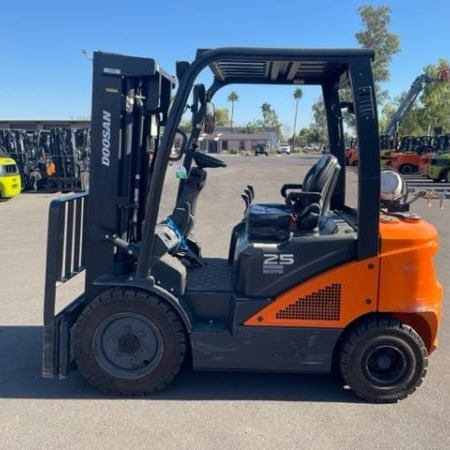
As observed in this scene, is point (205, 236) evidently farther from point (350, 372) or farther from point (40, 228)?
point (350, 372)

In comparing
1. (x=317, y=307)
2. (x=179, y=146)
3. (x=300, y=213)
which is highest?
(x=179, y=146)

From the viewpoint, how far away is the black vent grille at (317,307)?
3.95 meters

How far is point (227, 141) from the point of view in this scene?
9769 centimetres

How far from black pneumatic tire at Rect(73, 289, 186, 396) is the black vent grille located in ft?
2.76

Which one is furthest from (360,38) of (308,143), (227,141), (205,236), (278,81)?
(278,81)

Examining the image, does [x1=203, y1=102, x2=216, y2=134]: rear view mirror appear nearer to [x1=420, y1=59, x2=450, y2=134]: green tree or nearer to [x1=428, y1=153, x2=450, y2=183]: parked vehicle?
[x1=428, y1=153, x2=450, y2=183]: parked vehicle

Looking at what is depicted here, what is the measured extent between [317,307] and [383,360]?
68cm

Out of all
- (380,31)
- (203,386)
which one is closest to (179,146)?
(203,386)

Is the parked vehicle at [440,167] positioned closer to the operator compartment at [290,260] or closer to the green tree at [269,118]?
the operator compartment at [290,260]

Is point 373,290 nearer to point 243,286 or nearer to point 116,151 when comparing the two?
point 243,286

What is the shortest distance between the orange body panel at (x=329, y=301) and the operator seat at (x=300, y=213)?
477 mm

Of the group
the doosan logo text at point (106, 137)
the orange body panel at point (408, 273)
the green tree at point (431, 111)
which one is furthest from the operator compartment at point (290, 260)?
the green tree at point (431, 111)

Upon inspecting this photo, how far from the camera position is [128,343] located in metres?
4.06

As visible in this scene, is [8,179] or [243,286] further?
[8,179]
